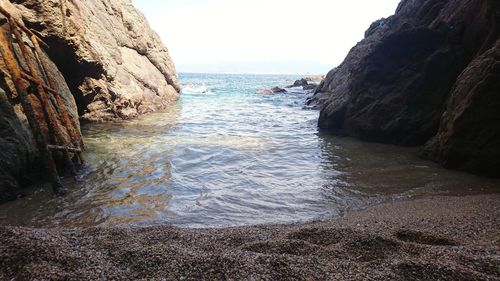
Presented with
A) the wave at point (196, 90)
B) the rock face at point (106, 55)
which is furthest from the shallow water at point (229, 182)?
the wave at point (196, 90)

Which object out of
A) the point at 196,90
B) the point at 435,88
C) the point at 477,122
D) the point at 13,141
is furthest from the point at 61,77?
the point at 196,90

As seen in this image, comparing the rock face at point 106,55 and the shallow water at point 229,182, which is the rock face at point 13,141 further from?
the rock face at point 106,55

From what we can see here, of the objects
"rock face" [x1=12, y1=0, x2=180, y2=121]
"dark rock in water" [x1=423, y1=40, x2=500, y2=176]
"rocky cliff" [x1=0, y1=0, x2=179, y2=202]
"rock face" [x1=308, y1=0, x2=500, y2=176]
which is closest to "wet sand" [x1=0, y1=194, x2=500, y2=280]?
"rocky cliff" [x1=0, y1=0, x2=179, y2=202]

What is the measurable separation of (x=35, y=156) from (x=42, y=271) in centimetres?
430

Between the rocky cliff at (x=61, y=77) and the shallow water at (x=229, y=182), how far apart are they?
0.73 meters

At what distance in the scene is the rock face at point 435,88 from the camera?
6.74 m

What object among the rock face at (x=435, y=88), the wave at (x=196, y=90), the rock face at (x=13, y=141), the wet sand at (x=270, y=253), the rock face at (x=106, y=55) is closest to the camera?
the wet sand at (x=270, y=253)

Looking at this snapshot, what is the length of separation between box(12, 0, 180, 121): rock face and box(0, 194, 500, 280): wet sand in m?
6.95

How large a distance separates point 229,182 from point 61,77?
5.37m

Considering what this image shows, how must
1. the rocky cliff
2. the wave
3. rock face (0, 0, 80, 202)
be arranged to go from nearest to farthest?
rock face (0, 0, 80, 202) → the rocky cliff → the wave

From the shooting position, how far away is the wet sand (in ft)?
8.71

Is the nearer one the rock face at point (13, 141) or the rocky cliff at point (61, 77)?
the rock face at point (13, 141)

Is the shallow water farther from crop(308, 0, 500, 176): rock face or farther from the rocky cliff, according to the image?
the rocky cliff

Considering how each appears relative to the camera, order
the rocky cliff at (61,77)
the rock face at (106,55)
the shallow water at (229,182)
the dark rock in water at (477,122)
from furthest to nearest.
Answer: the rock face at (106,55)
the dark rock in water at (477,122)
the rocky cliff at (61,77)
the shallow water at (229,182)
